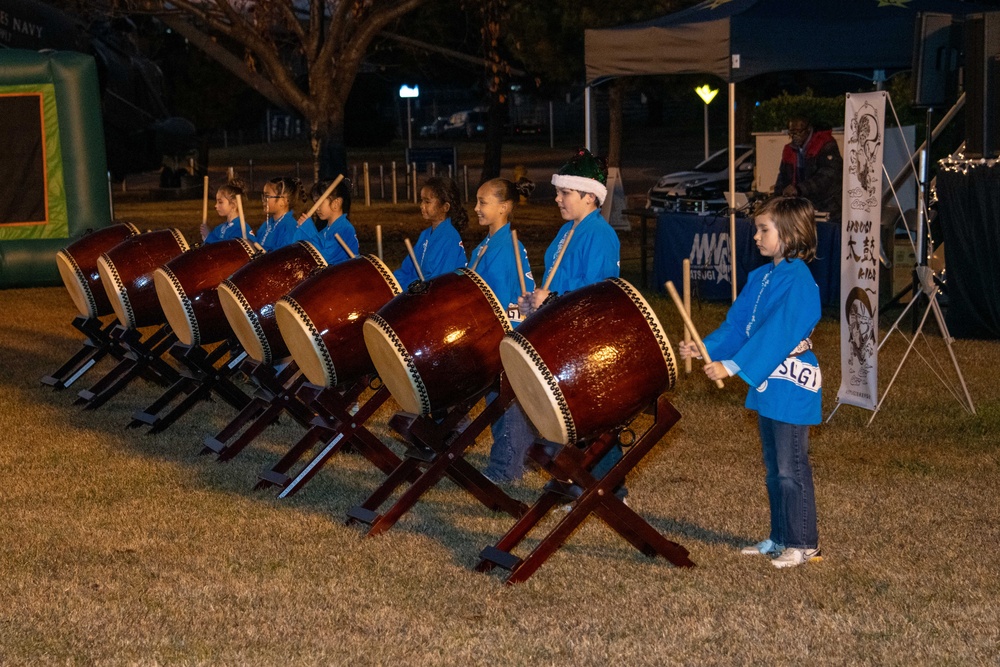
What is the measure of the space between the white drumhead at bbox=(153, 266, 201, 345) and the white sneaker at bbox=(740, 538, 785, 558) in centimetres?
326

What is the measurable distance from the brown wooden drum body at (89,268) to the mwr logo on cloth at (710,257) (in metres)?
5.03

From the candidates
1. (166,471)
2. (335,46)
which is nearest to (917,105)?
(166,471)

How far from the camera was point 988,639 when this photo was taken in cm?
420

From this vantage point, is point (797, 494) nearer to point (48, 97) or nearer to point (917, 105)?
point (917, 105)

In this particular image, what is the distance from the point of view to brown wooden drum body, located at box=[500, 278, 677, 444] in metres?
4.57

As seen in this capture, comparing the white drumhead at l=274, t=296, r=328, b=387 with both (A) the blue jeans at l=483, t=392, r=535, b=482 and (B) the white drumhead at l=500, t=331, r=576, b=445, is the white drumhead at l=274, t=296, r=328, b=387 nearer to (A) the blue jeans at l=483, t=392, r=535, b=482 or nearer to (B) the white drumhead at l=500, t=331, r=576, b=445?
(A) the blue jeans at l=483, t=392, r=535, b=482

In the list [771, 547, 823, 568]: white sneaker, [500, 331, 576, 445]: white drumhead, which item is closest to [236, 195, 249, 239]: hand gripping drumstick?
[500, 331, 576, 445]: white drumhead

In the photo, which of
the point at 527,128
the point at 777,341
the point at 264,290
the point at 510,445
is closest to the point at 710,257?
the point at 510,445

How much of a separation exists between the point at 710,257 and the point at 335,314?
627cm

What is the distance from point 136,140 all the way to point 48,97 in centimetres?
1074

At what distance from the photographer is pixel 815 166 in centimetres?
1128

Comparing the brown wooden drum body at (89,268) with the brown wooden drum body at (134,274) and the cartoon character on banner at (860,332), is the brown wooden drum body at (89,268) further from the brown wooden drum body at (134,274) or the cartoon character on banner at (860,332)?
the cartoon character on banner at (860,332)

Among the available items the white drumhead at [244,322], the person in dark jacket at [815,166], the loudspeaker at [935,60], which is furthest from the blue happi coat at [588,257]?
the person in dark jacket at [815,166]

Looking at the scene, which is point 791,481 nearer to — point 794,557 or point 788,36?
point 794,557
